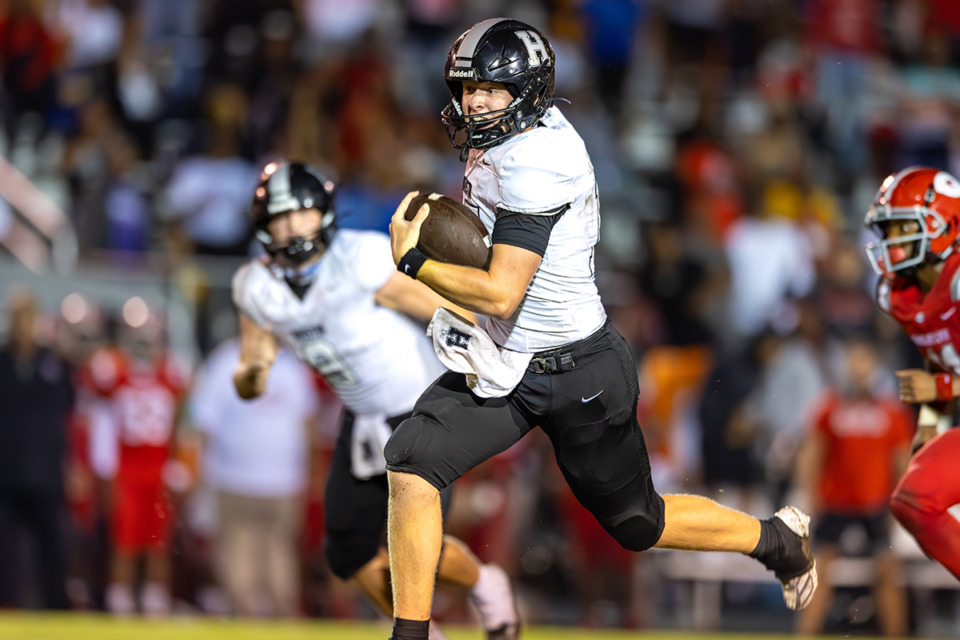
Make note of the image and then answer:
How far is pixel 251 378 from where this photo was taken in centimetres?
570

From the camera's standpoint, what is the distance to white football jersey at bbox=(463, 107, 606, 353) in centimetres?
428

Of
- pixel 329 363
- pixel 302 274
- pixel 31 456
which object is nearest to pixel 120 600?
pixel 31 456

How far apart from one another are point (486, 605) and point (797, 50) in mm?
8764

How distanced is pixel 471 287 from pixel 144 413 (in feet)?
18.8

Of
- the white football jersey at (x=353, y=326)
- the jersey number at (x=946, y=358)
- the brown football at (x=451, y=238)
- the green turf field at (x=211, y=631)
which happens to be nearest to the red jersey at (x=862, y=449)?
the green turf field at (x=211, y=631)

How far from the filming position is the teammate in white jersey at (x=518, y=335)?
4266 millimetres

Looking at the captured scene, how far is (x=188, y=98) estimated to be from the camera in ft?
38.5

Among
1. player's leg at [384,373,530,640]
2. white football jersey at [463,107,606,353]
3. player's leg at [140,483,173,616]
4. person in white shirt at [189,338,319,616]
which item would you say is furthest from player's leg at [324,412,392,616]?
player's leg at [140,483,173,616]

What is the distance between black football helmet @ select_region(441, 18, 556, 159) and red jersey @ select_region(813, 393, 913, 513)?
17.4 feet

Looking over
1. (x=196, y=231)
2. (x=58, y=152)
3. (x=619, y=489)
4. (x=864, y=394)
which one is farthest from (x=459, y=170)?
(x=619, y=489)

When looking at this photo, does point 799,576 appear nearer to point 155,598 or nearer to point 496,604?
point 496,604

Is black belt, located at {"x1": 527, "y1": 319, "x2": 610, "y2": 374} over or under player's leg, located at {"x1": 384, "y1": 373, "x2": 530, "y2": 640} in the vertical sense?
over

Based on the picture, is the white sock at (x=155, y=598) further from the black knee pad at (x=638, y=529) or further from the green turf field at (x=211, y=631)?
the black knee pad at (x=638, y=529)

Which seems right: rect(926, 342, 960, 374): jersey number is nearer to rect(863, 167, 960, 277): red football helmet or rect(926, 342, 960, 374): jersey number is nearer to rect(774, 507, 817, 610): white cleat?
rect(863, 167, 960, 277): red football helmet
